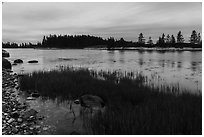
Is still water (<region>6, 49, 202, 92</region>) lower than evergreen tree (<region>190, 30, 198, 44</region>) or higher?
lower

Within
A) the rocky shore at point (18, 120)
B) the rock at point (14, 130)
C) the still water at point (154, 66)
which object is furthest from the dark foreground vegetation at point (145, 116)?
the still water at point (154, 66)

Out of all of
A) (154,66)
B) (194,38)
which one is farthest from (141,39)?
(154,66)

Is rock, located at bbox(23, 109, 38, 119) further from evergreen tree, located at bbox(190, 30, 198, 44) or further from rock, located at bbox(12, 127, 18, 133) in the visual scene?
evergreen tree, located at bbox(190, 30, 198, 44)

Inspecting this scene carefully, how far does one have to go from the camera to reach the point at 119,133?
575 centimetres

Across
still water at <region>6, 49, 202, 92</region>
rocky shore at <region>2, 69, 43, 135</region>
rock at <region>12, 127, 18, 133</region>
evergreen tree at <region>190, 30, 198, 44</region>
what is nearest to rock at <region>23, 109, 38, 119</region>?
rocky shore at <region>2, 69, 43, 135</region>

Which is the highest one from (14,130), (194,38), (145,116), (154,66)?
(194,38)

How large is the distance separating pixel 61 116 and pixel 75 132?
1.89m

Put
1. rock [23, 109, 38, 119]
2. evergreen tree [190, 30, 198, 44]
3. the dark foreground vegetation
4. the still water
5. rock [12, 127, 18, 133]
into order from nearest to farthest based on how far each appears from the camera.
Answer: the dark foreground vegetation → rock [12, 127, 18, 133] → rock [23, 109, 38, 119] → the still water → evergreen tree [190, 30, 198, 44]

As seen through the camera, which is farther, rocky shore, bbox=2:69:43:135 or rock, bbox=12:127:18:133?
rocky shore, bbox=2:69:43:135

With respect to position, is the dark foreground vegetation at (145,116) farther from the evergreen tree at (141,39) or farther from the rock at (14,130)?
the evergreen tree at (141,39)

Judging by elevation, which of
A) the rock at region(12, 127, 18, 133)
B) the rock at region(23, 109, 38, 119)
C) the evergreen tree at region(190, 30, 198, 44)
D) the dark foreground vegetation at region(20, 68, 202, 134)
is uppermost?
the evergreen tree at region(190, 30, 198, 44)

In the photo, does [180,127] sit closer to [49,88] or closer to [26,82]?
[49,88]

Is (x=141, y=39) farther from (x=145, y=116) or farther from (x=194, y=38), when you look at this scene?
(x=145, y=116)

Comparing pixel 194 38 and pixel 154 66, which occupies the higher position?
pixel 194 38
